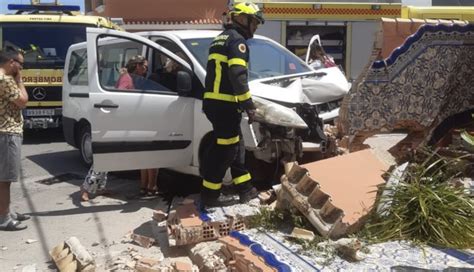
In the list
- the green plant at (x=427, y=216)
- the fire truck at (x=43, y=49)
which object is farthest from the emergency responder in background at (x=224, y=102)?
the fire truck at (x=43, y=49)

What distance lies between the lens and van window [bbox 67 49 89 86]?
8.01 meters

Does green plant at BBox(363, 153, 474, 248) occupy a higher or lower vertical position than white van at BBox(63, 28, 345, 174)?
lower

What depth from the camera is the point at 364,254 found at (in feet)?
14.3

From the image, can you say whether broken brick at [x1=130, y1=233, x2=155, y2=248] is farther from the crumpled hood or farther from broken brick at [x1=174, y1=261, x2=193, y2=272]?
the crumpled hood

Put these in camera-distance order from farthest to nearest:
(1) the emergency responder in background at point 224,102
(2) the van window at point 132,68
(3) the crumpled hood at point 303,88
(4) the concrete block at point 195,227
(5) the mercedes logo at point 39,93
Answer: (5) the mercedes logo at point 39,93
(2) the van window at point 132,68
(3) the crumpled hood at point 303,88
(1) the emergency responder in background at point 224,102
(4) the concrete block at point 195,227

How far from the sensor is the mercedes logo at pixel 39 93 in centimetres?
1055

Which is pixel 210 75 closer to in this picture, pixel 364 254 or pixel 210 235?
pixel 210 235

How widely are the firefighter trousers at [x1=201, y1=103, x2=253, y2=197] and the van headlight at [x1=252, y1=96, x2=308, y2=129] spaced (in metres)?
0.34

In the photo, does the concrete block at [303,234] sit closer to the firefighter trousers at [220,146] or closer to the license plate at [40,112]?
the firefighter trousers at [220,146]

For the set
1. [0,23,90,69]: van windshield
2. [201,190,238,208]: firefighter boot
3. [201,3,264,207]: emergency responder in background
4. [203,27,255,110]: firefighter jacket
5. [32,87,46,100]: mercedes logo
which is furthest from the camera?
[0,23,90,69]: van windshield

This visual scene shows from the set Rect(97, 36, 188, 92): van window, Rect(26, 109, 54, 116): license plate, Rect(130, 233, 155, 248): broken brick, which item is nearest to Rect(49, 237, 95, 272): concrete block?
Rect(130, 233, 155, 248): broken brick

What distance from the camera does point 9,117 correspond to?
5457mm

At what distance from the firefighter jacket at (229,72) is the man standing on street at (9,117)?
68.8 inches

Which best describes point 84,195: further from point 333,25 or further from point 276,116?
point 333,25
